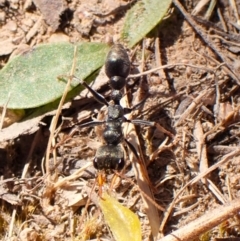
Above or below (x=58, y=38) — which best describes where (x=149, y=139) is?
below

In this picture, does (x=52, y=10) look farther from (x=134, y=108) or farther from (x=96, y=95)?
(x=134, y=108)

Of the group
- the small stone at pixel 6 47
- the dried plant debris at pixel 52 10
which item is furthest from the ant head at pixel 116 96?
the small stone at pixel 6 47

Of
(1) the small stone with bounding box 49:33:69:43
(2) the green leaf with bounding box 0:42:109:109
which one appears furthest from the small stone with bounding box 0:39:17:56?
(1) the small stone with bounding box 49:33:69:43

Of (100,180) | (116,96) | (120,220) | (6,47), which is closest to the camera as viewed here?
(120,220)

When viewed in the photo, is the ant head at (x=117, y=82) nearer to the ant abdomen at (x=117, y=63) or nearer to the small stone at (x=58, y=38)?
the ant abdomen at (x=117, y=63)

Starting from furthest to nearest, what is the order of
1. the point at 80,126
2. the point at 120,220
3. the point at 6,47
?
the point at 6,47, the point at 80,126, the point at 120,220

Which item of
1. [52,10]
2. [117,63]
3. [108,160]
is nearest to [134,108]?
[117,63]

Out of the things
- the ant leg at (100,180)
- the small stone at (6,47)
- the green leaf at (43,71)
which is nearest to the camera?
the ant leg at (100,180)
